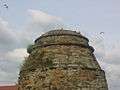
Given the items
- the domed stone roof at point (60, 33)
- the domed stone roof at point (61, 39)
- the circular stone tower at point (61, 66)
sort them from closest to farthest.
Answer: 1. the circular stone tower at point (61, 66)
2. the domed stone roof at point (61, 39)
3. the domed stone roof at point (60, 33)

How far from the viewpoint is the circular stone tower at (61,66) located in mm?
10930

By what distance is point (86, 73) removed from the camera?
11234 millimetres

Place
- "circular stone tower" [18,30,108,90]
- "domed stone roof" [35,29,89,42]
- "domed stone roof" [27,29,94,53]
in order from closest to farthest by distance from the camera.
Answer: "circular stone tower" [18,30,108,90], "domed stone roof" [27,29,94,53], "domed stone roof" [35,29,89,42]

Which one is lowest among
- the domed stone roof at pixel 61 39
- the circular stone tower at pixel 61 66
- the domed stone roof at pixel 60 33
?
the circular stone tower at pixel 61 66

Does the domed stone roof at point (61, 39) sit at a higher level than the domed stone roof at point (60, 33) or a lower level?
lower

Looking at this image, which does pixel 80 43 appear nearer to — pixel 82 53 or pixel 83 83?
pixel 82 53

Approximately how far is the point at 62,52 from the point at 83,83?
1587 mm

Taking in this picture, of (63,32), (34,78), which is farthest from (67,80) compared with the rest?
(63,32)

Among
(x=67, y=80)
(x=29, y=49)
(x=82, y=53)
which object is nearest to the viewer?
(x=67, y=80)

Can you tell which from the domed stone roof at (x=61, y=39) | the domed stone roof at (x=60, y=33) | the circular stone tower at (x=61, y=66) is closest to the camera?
the circular stone tower at (x=61, y=66)

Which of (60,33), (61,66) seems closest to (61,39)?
(60,33)

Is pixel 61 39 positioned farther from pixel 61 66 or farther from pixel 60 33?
pixel 61 66

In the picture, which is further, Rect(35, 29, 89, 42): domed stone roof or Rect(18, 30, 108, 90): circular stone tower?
Rect(35, 29, 89, 42): domed stone roof

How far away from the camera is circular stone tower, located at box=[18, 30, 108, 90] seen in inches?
430
